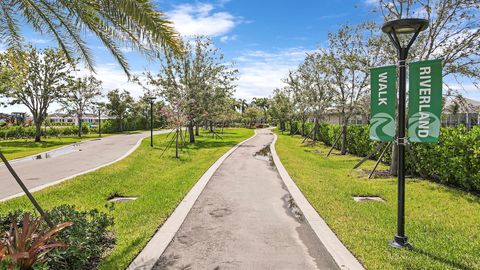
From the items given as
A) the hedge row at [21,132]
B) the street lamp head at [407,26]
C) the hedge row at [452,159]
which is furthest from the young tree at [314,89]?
the hedge row at [21,132]

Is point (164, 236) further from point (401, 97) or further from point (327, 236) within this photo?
point (401, 97)

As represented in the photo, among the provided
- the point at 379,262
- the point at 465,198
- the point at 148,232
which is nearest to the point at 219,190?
the point at 148,232

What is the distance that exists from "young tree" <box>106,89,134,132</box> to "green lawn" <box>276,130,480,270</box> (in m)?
45.3

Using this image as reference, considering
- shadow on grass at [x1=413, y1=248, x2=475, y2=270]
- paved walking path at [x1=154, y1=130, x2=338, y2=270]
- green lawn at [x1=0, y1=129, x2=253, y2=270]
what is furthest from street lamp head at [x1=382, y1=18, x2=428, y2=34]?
green lawn at [x1=0, y1=129, x2=253, y2=270]

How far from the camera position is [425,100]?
5035 millimetres

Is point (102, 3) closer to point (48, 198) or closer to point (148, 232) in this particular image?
point (148, 232)

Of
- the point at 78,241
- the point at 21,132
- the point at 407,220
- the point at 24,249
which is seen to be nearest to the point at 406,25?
the point at 407,220

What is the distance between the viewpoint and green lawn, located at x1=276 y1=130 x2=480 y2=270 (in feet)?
15.0

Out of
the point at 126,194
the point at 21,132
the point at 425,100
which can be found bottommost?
the point at 126,194

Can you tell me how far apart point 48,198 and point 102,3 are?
241 inches

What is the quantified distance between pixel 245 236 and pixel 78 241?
2560mm

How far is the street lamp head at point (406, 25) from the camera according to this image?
482 centimetres

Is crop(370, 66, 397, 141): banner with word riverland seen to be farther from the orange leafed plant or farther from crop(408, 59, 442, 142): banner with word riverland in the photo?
the orange leafed plant

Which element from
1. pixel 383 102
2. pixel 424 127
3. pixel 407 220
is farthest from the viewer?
pixel 407 220
